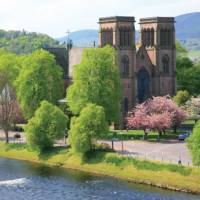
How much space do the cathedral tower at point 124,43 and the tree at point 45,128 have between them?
104 feet

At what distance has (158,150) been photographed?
109812mm

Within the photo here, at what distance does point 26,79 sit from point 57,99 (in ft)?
27.5

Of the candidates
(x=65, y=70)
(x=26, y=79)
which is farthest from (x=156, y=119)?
(x=65, y=70)

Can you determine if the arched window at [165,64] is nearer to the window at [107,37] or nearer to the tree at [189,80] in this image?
the window at [107,37]

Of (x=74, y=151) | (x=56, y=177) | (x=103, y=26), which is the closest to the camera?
(x=56, y=177)

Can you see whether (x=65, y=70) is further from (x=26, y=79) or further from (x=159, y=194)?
(x=159, y=194)

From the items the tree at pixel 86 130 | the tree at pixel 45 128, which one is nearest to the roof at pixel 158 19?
the tree at pixel 45 128

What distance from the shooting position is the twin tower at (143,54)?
14350cm

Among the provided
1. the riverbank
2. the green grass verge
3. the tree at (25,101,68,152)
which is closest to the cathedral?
the green grass verge

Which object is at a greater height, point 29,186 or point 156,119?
point 156,119

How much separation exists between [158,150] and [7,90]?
4179 cm

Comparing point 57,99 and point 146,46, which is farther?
point 146,46

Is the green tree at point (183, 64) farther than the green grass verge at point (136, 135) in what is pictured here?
Yes

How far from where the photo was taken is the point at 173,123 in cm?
12938
